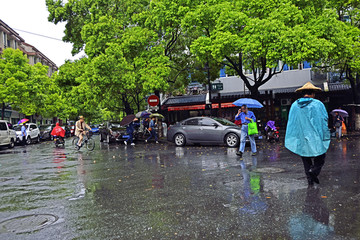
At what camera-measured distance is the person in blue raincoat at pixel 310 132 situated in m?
5.91

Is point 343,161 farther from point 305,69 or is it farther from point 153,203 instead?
point 305,69

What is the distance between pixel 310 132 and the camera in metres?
6.03

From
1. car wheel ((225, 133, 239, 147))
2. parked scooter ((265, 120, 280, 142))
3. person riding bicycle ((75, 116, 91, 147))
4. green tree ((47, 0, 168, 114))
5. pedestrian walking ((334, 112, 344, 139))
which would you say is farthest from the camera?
green tree ((47, 0, 168, 114))

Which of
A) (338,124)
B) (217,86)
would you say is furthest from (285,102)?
(338,124)

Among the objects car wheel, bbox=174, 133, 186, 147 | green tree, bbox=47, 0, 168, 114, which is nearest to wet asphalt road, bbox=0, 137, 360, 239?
car wheel, bbox=174, 133, 186, 147

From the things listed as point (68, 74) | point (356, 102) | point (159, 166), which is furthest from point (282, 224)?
point (68, 74)

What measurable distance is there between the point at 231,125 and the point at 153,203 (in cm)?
1079

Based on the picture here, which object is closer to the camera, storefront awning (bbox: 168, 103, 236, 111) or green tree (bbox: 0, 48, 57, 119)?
storefront awning (bbox: 168, 103, 236, 111)

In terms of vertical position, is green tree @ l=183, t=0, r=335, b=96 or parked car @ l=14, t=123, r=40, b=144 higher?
green tree @ l=183, t=0, r=335, b=96

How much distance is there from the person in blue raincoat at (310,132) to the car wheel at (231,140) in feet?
28.1

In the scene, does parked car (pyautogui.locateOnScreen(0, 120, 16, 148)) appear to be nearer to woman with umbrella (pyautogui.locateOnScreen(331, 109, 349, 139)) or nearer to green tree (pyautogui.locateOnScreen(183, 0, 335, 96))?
green tree (pyautogui.locateOnScreen(183, 0, 335, 96))

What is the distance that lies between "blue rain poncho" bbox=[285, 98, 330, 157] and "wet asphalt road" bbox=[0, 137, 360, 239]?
689 millimetres

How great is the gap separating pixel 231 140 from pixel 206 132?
4.58 feet

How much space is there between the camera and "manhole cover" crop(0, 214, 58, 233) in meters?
4.19
